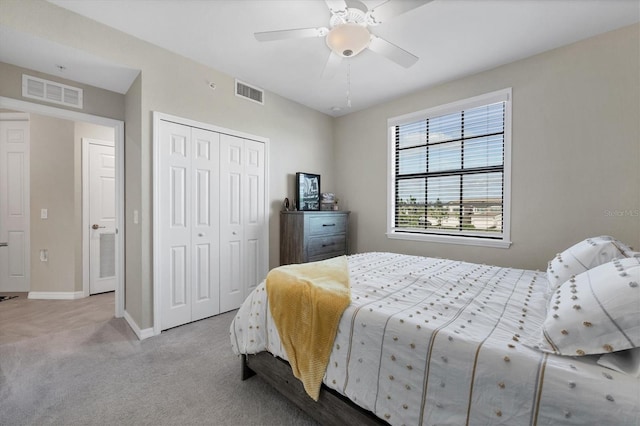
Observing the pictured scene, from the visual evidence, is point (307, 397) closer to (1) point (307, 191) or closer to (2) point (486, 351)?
(2) point (486, 351)

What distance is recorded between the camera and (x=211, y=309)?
3.03 m

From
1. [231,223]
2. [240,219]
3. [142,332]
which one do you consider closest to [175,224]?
[231,223]

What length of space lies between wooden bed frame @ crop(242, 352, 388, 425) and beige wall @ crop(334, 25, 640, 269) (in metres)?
2.48

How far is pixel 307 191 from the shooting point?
12.9 feet

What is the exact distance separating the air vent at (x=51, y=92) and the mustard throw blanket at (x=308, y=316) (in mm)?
2760

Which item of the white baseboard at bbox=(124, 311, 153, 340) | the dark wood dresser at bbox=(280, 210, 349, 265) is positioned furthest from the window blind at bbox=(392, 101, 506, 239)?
the white baseboard at bbox=(124, 311, 153, 340)

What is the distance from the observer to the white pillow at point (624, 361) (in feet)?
2.60

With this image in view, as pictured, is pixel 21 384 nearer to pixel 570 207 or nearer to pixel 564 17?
pixel 570 207

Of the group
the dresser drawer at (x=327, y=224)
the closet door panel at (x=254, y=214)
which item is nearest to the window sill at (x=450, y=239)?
the dresser drawer at (x=327, y=224)

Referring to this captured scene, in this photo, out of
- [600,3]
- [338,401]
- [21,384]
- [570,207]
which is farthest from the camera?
[570,207]

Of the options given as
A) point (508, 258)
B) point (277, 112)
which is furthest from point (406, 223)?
point (277, 112)

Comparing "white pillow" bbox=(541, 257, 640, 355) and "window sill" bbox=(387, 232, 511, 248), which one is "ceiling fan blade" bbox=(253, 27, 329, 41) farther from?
"window sill" bbox=(387, 232, 511, 248)

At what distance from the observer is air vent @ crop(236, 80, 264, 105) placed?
323 centimetres

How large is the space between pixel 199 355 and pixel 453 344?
6.72ft
